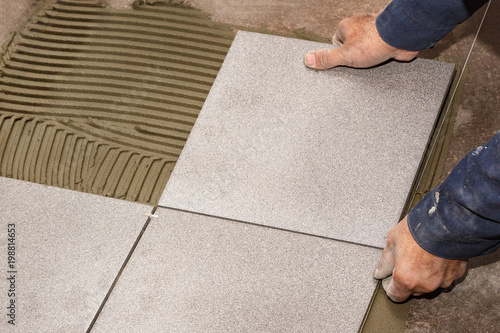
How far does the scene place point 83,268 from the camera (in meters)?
1.89

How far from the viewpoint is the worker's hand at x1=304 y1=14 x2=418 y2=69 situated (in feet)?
7.07

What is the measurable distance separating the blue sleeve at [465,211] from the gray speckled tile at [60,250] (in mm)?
1060

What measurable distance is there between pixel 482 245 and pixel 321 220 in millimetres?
609

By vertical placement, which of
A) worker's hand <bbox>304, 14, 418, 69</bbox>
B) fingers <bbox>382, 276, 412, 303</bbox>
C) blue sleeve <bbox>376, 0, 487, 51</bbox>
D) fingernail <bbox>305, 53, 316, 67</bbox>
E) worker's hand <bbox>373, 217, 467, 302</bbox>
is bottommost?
fingers <bbox>382, 276, 412, 303</bbox>

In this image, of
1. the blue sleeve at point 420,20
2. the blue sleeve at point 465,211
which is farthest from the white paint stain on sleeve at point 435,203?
the blue sleeve at point 420,20

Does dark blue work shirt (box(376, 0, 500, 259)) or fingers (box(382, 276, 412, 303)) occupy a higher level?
dark blue work shirt (box(376, 0, 500, 259))

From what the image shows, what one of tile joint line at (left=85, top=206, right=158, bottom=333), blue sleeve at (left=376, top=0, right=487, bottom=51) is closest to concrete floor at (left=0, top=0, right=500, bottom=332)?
blue sleeve at (left=376, top=0, right=487, bottom=51)

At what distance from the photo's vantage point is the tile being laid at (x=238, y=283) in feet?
5.74

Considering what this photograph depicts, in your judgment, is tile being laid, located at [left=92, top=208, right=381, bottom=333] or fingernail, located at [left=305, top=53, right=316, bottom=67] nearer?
tile being laid, located at [left=92, top=208, right=381, bottom=333]

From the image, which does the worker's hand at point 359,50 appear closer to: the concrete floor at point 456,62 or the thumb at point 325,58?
the thumb at point 325,58

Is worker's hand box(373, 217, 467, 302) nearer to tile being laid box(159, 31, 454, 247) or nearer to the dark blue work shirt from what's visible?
the dark blue work shirt

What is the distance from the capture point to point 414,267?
5.35 ft

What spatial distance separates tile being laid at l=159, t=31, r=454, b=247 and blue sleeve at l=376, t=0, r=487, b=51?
0.69 ft

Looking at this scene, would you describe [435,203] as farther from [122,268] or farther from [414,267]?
[122,268]
